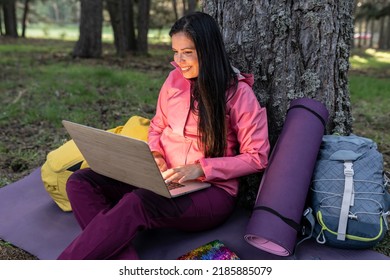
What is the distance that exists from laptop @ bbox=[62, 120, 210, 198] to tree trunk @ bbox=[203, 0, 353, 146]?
2.89ft

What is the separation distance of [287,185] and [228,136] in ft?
1.56

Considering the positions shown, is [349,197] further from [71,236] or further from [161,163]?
[71,236]

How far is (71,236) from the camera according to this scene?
2.76 m

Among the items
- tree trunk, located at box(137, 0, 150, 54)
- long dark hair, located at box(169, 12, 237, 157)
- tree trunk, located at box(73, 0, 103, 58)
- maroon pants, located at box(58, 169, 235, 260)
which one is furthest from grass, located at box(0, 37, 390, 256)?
tree trunk, located at box(137, 0, 150, 54)

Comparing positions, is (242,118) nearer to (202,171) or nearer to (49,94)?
(202,171)

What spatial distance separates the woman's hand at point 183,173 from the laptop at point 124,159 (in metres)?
0.05

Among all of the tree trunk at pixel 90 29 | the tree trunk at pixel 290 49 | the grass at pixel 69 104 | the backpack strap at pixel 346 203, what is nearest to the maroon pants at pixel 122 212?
the backpack strap at pixel 346 203

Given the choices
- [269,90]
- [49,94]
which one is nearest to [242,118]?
[269,90]

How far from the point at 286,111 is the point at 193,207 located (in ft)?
3.21

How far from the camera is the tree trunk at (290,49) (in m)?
2.73

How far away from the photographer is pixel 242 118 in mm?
2480

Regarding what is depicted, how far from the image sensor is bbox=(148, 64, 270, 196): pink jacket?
7.93 ft

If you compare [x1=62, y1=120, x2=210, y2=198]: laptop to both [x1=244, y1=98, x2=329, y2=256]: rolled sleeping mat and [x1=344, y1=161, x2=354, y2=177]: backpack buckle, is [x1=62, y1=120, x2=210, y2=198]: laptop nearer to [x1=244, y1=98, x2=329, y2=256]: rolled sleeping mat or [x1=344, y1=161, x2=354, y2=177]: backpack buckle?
[x1=244, y1=98, x2=329, y2=256]: rolled sleeping mat

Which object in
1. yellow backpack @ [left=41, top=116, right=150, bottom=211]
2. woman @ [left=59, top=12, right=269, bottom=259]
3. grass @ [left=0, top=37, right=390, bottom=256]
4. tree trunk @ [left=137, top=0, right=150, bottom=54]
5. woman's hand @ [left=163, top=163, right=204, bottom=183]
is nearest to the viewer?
woman @ [left=59, top=12, right=269, bottom=259]
